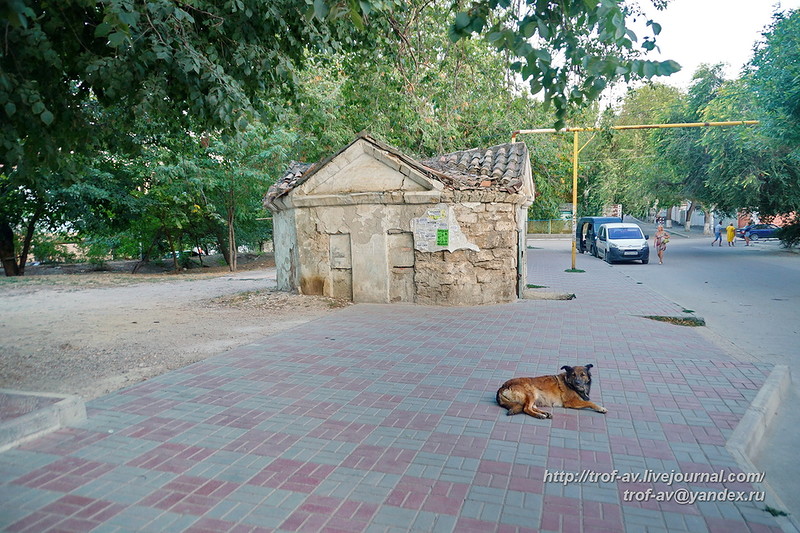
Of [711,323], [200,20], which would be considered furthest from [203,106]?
[711,323]

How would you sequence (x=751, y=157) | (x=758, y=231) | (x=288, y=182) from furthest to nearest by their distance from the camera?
(x=758, y=231) → (x=751, y=157) → (x=288, y=182)

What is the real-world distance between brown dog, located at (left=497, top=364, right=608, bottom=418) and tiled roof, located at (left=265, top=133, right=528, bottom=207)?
6.20 meters

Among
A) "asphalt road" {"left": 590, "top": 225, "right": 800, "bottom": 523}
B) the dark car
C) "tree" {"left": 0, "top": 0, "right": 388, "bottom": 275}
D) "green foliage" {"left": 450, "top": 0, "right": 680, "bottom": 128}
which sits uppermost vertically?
"tree" {"left": 0, "top": 0, "right": 388, "bottom": 275}

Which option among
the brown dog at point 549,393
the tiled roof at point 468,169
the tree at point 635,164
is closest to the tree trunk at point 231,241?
the tiled roof at point 468,169

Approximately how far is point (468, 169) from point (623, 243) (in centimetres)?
1379

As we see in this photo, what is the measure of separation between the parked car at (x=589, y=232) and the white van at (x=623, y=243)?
2.61m

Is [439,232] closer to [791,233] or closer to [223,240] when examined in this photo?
[223,240]

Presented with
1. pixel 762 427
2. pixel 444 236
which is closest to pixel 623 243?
pixel 444 236

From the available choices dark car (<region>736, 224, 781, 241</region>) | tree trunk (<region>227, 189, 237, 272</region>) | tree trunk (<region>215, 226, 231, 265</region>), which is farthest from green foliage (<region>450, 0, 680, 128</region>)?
dark car (<region>736, 224, 781, 241</region>)

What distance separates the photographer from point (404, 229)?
35.2 ft

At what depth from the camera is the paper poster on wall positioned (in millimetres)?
10469

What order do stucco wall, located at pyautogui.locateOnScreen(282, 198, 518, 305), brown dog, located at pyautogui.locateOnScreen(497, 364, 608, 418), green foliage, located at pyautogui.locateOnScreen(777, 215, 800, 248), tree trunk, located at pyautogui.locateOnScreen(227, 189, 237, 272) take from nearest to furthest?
brown dog, located at pyautogui.locateOnScreen(497, 364, 608, 418)
stucco wall, located at pyautogui.locateOnScreen(282, 198, 518, 305)
tree trunk, located at pyautogui.locateOnScreen(227, 189, 237, 272)
green foliage, located at pyautogui.locateOnScreen(777, 215, 800, 248)

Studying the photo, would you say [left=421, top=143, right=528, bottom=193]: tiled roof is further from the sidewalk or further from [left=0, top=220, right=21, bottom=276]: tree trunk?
[left=0, top=220, right=21, bottom=276]: tree trunk

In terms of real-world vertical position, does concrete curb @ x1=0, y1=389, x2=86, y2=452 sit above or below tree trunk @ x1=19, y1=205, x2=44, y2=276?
below
